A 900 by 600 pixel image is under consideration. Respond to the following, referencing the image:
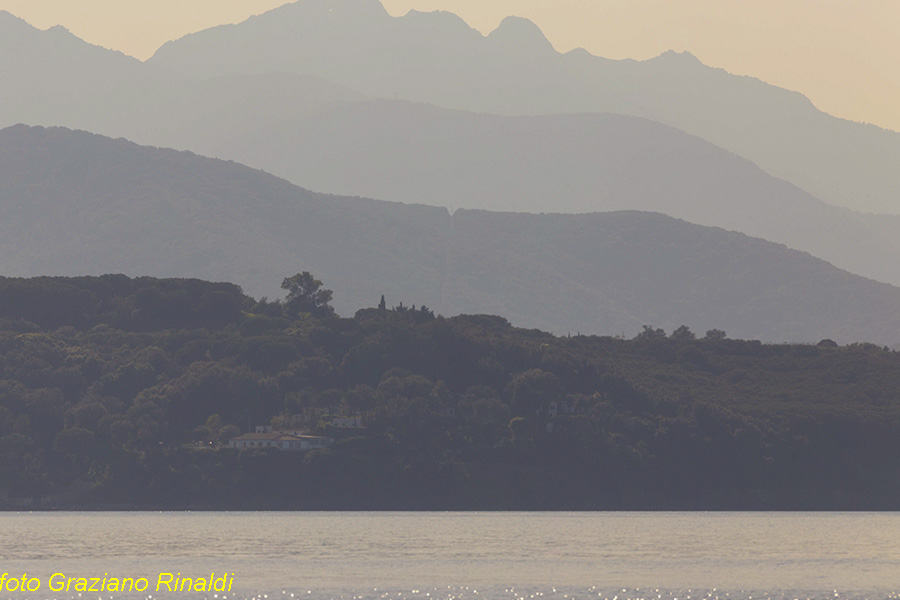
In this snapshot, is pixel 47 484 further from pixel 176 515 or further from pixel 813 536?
pixel 813 536

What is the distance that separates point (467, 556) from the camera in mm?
123125

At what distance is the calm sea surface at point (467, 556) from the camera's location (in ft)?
335

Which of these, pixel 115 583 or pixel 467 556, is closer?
pixel 115 583

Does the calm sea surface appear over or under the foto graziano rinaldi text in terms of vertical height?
over

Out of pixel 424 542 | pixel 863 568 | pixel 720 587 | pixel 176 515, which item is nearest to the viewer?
pixel 720 587

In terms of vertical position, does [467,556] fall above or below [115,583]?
above

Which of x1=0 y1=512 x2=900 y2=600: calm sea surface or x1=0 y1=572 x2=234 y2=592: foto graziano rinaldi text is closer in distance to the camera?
x1=0 y1=572 x2=234 y2=592: foto graziano rinaldi text

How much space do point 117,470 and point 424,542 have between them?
240ft

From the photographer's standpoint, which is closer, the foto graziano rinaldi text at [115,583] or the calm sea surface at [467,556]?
the foto graziano rinaldi text at [115,583]

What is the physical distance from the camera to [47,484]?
199875 mm

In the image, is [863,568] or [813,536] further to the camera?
[813,536]

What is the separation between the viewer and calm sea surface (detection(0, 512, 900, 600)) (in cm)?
10200

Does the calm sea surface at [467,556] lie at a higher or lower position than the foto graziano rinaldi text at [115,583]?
higher

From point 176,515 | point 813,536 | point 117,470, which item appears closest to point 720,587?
point 813,536
